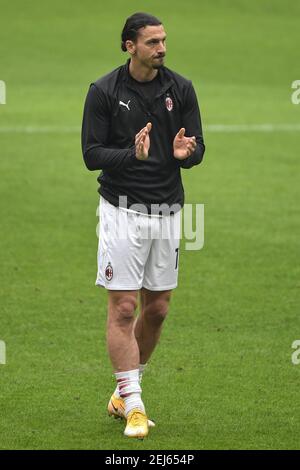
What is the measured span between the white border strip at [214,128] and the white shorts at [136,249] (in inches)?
608

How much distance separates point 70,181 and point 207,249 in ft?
16.2

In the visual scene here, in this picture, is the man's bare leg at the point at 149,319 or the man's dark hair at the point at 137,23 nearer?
the man's dark hair at the point at 137,23

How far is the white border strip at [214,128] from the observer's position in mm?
25062

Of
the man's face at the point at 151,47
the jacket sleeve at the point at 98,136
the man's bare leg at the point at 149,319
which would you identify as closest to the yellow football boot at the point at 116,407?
the man's bare leg at the point at 149,319

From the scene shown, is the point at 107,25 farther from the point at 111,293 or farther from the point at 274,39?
the point at 111,293

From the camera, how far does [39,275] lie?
1468cm

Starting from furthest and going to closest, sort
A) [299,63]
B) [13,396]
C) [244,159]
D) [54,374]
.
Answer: [299,63], [244,159], [54,374], [13,396]

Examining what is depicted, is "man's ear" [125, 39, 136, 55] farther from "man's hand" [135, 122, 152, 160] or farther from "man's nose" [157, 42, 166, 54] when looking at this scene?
"man's hand" [135, 122, 152, 160]

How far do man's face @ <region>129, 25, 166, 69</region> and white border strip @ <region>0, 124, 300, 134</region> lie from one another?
1555 cm

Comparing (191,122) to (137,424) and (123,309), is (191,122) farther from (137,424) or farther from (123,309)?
(137,424)

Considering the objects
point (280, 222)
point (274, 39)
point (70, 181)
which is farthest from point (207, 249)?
point (274, 39)

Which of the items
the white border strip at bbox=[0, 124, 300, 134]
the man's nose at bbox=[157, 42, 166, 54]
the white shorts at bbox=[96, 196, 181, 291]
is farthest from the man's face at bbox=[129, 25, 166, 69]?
the white border strip at bbox=[0, 124, 300, 134]

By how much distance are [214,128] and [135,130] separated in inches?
647

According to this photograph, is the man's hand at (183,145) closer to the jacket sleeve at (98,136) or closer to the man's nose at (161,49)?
the jacket sleeve at (98,136)
